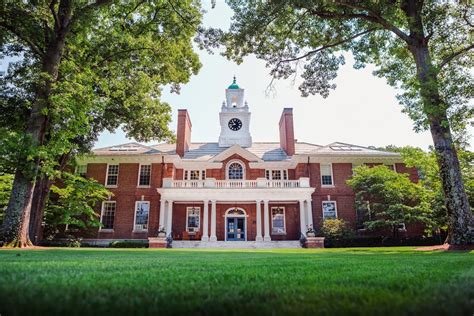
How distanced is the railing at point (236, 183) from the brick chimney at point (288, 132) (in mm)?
4410

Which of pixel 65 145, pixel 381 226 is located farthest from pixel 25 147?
pixel 381 226

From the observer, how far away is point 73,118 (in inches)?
488

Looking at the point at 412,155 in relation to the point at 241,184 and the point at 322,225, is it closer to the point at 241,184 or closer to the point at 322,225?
the point at 322,225

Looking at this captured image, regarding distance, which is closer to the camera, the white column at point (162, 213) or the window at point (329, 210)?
the white column at point (162, 213)

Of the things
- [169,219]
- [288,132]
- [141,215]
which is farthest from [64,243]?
[288,132]

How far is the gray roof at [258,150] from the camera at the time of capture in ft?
82.3

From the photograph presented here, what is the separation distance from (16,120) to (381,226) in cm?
2367

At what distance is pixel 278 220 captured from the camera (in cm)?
2461

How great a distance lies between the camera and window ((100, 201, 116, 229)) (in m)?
23.9

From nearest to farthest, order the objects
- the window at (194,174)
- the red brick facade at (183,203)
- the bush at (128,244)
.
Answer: the bush at (128,244) < the red brick facade at (183,203) < the window at (194,174)

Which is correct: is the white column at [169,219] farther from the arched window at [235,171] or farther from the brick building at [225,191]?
the arched window at [235,171]

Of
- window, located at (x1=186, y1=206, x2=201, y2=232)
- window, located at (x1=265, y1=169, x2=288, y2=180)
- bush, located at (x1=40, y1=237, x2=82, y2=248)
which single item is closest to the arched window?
window, located at (x1=265, y1=169, x2=288, y2=180)

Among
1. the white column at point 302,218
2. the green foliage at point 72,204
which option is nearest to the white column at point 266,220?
the white column at point 302,218

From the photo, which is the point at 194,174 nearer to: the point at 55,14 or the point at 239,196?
the point at 239,196
